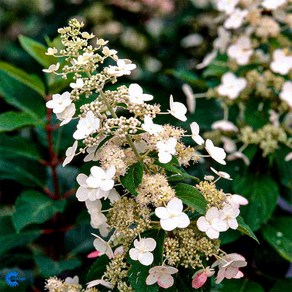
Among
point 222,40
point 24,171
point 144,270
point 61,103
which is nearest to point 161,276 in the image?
point 144,270

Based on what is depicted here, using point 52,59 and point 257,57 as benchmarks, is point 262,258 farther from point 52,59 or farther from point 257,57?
point 52,59

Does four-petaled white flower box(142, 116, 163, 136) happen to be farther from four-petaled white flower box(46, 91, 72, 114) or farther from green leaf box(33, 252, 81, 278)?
green leaf box(33, 252, 81, 278)

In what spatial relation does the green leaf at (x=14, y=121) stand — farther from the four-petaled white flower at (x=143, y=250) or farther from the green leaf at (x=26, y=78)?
the four-petaled white flower at (x=143, y=250)

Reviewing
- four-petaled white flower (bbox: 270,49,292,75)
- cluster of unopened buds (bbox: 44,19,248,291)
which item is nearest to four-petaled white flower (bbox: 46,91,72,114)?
cluster of unopened buds (bbox: 44,19,248,291)

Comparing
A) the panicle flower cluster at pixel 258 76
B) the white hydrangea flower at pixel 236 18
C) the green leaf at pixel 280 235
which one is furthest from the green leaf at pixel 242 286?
the white hydrangea flower at pixel 236 18

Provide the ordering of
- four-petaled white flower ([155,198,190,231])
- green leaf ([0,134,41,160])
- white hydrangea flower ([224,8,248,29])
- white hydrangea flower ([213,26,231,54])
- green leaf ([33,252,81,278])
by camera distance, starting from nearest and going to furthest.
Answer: four-petaled white flower ([155,198,190,231])
green leaf ([33,252,81,278])
green leaf ([0,134,41,160])
white hydrangea flower ([224,8,248,29])
white hydrangea flower ([213,26,231,54])

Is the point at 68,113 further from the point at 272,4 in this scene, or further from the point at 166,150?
the point at 272,4

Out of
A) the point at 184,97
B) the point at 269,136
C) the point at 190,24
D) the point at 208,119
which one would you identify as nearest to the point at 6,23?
the point at 190,24
